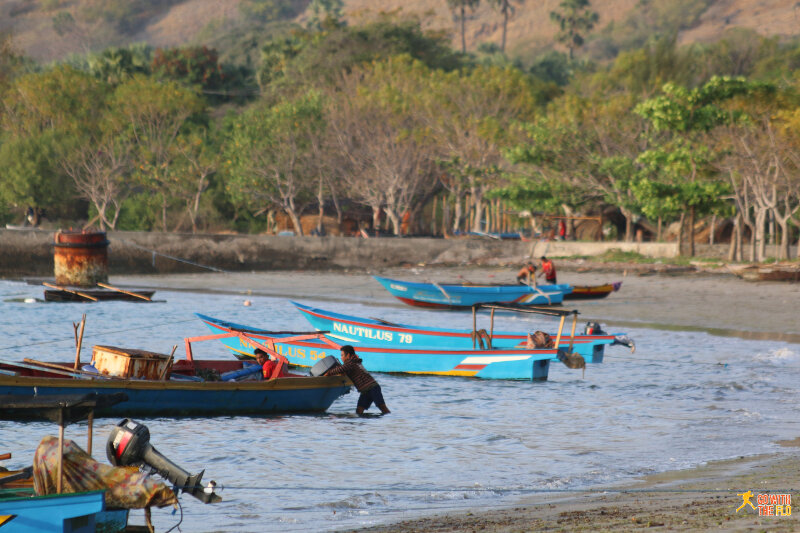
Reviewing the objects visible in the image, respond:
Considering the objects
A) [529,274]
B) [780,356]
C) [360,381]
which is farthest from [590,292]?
[360,381]

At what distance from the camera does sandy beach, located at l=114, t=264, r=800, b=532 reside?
8617 millimetres

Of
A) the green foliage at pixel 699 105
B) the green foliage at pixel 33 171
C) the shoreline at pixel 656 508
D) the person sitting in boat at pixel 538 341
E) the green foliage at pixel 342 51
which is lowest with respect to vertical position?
the shoreline at pixel 656 508

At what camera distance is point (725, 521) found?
815 cm

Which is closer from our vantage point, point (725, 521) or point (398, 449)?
point (725, 521)

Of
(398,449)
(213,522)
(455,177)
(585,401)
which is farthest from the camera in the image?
(455,177)

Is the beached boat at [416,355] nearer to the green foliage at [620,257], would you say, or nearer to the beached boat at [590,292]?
the beached boat at [590,292]

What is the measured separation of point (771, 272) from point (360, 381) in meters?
24.3

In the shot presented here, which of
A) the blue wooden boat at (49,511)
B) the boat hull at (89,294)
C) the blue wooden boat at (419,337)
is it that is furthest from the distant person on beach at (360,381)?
the boat hull at (89,294)

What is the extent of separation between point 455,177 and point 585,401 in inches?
1445

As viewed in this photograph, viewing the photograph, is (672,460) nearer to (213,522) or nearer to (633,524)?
(633,524)

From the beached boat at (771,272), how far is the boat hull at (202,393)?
24.1 metres

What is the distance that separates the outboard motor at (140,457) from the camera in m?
8.56

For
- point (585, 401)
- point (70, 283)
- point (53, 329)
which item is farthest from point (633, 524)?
point (70, 283)

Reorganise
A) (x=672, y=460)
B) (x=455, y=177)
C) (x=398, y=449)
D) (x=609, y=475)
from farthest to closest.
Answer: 1. (x=455, y=177)
2. (x=398, y=449)
3. (x=672, y=460)
4. (x=609, y=475)
